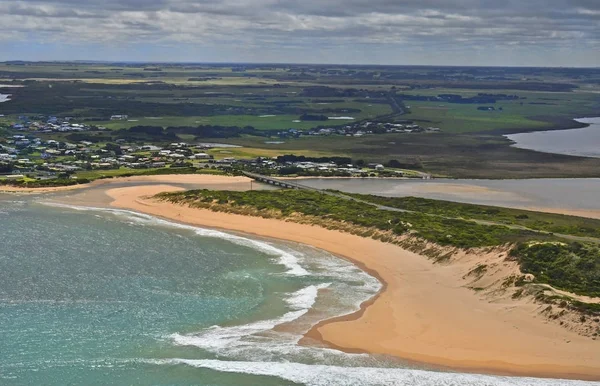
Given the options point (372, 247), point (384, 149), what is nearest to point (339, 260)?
point (372, 247)

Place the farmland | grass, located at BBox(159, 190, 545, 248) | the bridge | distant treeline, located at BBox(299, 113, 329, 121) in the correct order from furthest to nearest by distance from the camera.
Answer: distant treeline, located at BBox(299, 113, 329, 121)
the farmland
the bridge
grass, located at BBox(159, 190, 545, 248)

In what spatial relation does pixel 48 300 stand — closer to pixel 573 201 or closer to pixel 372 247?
pixel 372 247

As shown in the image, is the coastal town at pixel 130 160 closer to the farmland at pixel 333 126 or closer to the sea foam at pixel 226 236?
the farmland at pixel 333 126

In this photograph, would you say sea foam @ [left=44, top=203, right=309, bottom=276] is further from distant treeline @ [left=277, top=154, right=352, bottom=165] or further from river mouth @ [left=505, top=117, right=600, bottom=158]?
river mouth @ [left=505, top=117, right=600, bottom=158]

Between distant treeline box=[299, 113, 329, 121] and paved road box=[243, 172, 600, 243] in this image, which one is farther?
distant treeline box=[299, 113, 329, 121]

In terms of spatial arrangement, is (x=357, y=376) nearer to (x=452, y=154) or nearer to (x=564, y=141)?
(x=452, y=154)

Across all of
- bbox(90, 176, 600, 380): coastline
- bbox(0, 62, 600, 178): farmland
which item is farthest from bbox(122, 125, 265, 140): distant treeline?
bbox(90, 176, 600, 380): coastline
